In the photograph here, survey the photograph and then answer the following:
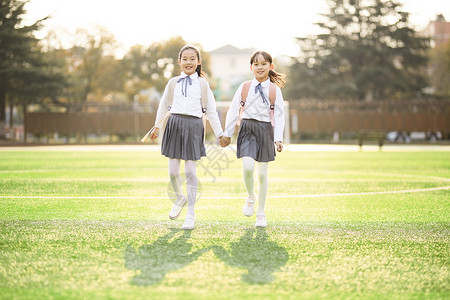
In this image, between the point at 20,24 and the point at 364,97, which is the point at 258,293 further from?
the point at 364,97

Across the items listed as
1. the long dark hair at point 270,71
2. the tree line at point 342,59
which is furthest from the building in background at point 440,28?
the long dark hair at point 270,71

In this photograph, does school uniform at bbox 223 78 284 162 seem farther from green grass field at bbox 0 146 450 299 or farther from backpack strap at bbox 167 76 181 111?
green grass field at bbox 0 146 450 299

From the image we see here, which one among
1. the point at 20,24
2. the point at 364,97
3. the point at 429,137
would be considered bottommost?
the point at 429,137

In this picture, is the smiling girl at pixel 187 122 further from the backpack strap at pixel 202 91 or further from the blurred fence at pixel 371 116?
the blurred fence at pixel 371 116

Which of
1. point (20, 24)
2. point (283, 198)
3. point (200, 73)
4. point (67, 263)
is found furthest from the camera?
point (20, 24)

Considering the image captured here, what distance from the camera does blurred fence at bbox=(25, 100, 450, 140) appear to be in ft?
142

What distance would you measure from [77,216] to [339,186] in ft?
18.9

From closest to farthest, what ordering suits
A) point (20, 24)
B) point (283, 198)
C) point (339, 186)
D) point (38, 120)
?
point (283, 198)
point (339, 186)
point (20, 24)
point (38, 120)

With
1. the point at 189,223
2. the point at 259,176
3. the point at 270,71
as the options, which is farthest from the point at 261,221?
the point at 270,71

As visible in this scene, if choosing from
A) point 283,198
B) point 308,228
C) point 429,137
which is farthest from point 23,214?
point 429,137

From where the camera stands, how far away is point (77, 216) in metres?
6.70

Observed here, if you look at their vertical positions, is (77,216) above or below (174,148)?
below

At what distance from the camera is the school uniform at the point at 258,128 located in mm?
6297

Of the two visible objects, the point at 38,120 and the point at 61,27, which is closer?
Answer: the point at 38,120
